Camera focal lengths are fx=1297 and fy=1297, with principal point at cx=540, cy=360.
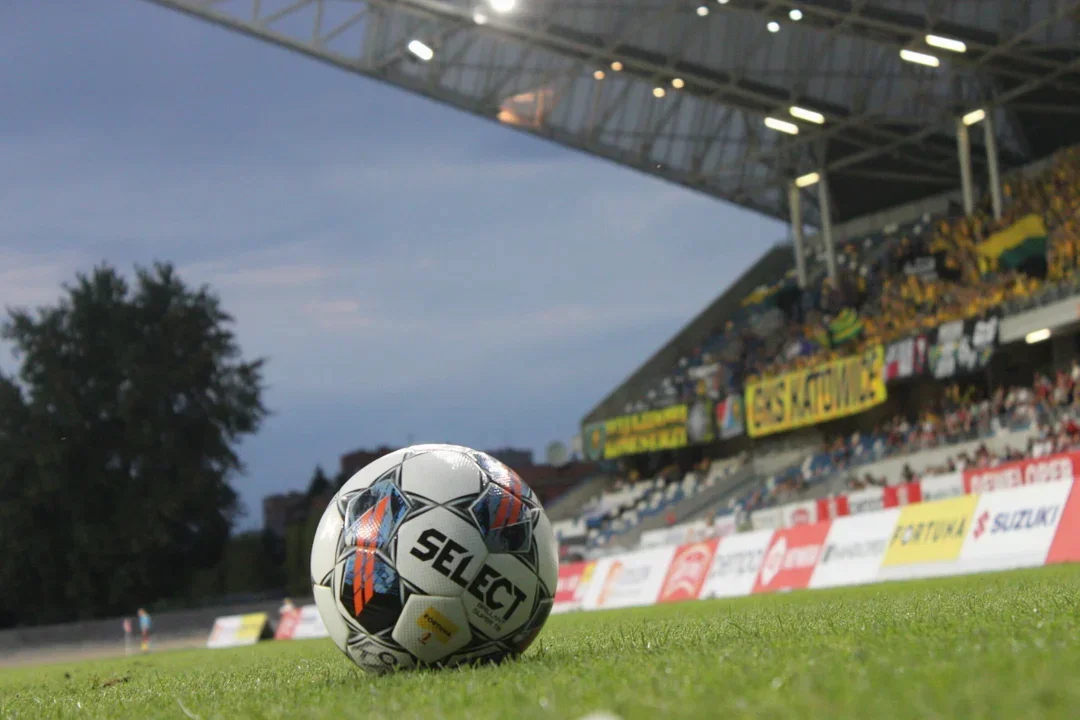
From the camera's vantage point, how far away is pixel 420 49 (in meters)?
41.8

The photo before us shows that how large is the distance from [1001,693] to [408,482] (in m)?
4.14

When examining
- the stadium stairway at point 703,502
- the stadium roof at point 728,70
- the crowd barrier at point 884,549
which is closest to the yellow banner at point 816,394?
the stadium stairway at point 703,502

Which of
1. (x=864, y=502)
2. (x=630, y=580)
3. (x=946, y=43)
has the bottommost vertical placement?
(x=630, y=580)

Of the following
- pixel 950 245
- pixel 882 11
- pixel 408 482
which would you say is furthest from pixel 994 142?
pixel 408 482

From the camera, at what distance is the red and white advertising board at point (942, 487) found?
26797mm

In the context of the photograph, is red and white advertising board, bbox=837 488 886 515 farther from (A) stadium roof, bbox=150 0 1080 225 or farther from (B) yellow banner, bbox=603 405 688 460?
(B) yellow banner, bbox=603 405 688 460

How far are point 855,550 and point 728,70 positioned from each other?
24.3 m

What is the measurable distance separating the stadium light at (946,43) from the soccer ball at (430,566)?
33705mm

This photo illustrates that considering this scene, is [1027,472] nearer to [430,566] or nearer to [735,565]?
[735,565]

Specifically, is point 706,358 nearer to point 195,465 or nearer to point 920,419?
point 920,419

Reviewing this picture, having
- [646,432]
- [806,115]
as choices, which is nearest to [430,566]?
[806,115]

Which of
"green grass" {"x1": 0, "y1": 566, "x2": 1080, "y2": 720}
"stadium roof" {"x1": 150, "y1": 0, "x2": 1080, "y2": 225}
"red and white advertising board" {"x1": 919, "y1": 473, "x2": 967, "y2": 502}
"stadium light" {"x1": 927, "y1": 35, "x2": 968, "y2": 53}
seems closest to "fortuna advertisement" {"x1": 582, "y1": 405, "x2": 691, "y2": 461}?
"stadium roof" {"x1": 150, "y1": 0, "x2": 1080, "y2": 225}

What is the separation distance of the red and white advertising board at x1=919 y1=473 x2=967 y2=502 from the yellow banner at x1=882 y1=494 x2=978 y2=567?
493cm

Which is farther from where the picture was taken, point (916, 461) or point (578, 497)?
point (578, 497)
